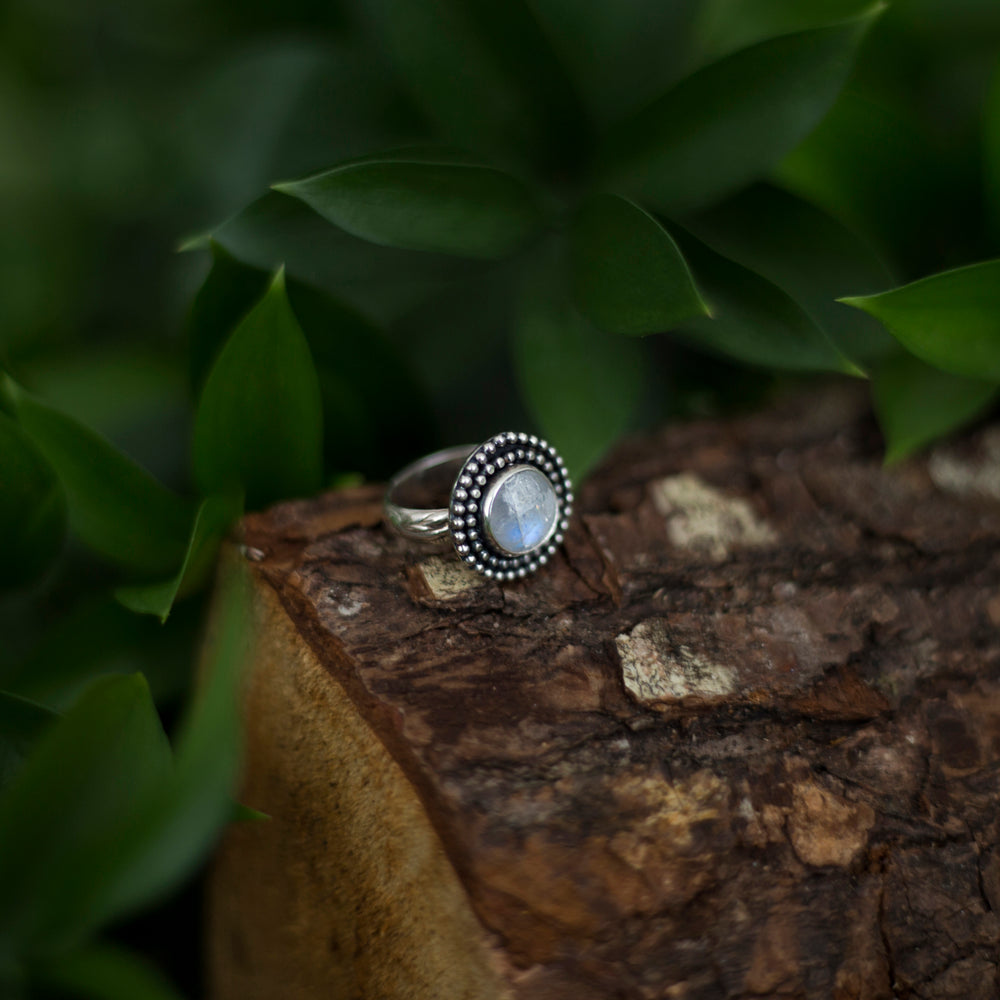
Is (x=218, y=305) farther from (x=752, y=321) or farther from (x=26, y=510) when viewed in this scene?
(x=752, y=321)

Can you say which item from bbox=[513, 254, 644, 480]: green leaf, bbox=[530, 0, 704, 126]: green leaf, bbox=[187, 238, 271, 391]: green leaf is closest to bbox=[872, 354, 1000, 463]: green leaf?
bbox=[513, 254, 644, 480]: green leaf

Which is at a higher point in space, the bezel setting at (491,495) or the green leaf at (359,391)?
the green leaf at (359,391)

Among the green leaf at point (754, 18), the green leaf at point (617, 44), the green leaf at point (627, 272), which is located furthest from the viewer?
the green leaf at point (754, 18)

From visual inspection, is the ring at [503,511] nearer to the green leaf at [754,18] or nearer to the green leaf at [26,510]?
the green leaf at [26,510]

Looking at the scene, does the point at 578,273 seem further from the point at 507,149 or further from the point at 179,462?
the point at 179,462

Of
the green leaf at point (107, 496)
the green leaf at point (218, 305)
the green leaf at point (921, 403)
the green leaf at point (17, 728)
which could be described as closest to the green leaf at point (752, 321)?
the green leaf at point (921, 403)

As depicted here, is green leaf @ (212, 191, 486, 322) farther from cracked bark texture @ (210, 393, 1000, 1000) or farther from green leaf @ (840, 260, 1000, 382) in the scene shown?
green leaf @ (840, 260, 1000, 382)

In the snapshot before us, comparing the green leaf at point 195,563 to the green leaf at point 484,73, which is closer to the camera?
the green leaf at point 195,563
